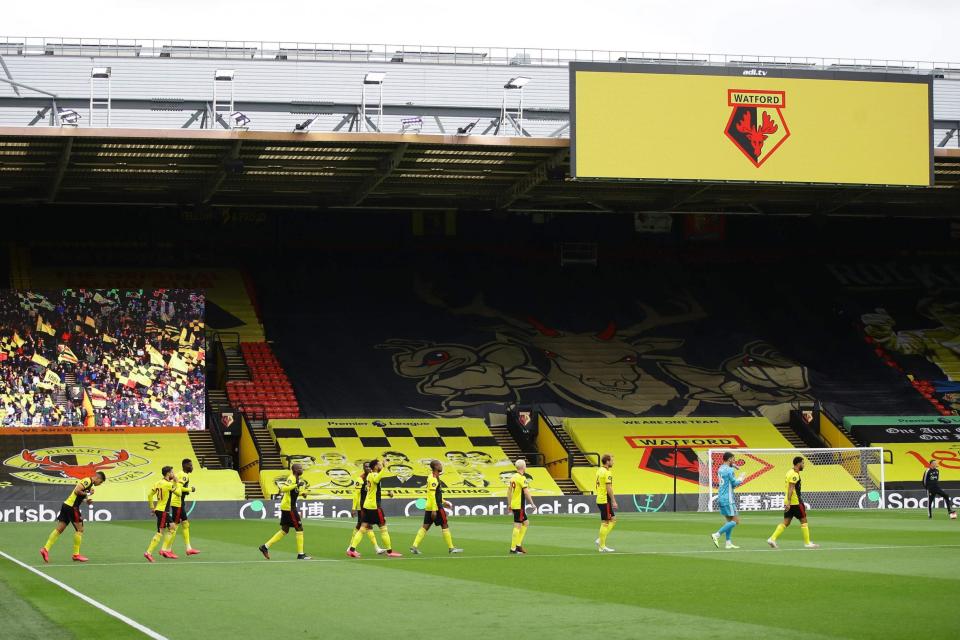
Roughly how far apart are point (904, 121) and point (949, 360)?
17.0 meters

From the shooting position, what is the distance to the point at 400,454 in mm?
44438

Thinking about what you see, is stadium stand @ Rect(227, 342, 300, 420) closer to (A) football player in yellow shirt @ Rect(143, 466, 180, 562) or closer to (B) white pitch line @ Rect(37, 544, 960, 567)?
(A) football player in yellow shirt @ Rect(143, 466, 180, 562)

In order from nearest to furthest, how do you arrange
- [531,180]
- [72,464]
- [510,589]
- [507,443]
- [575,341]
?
[510,589]
[72,464]
[531,180]
[507,443]
[575,341]

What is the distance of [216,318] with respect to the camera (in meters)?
51.3

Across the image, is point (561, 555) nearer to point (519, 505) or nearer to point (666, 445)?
point (519, 505)

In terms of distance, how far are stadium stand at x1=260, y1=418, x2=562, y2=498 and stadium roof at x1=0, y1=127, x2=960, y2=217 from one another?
329 inches

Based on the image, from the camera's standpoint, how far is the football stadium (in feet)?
117

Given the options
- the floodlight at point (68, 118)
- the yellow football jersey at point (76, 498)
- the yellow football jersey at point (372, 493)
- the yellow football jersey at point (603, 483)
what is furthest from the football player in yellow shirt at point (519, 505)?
the floodlight at point (68, 118)

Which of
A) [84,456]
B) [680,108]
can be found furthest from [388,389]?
[680,108]

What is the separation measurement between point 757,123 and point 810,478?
478 inches

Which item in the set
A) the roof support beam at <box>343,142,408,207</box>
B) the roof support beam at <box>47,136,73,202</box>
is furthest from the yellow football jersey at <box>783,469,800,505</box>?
the roof support beam at <box>47,136,73,202</box>

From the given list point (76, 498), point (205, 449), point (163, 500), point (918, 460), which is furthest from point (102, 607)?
point (918, 460)

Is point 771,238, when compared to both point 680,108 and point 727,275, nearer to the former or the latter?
point 727,275

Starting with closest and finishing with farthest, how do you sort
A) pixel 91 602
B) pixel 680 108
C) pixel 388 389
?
pixel 91 602, pixel 680 108, pixel 388 389
